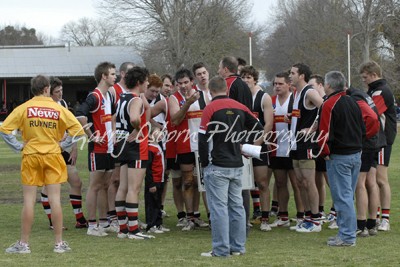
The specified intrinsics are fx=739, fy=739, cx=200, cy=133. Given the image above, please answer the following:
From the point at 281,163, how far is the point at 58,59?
50.7 meters

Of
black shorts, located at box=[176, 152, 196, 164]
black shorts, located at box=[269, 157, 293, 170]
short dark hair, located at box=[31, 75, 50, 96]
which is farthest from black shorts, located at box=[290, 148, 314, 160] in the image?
short dark hair, located at box=[31, 75, 50, 96]

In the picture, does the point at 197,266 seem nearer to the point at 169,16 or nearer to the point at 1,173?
the point at 1,173

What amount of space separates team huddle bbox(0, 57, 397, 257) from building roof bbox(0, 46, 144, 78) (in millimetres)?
46212

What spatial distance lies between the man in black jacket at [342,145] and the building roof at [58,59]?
158 feet

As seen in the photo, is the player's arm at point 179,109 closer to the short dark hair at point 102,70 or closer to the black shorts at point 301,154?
the short dark hair at point 102,70

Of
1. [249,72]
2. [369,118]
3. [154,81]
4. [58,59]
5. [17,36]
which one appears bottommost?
[369,118]

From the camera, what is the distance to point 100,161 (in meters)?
9.66

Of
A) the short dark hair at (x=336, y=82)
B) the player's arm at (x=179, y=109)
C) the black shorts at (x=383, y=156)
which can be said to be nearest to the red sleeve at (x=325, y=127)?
the short dark hair at (x=336, y=82)

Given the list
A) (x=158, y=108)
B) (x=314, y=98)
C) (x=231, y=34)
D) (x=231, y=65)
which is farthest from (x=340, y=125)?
(x=231, y=34)

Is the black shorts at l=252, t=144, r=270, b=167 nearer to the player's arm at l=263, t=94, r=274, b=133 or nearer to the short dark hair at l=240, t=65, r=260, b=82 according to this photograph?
the player's arm at l=263, t=94, r=274, b=133

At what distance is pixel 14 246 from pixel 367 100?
177 inches

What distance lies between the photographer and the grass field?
7.49 meters

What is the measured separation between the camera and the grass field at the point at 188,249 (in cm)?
749

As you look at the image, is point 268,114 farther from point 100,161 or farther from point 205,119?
point 100,161
